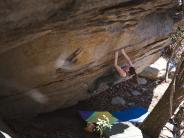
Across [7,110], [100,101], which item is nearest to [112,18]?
[7,110]

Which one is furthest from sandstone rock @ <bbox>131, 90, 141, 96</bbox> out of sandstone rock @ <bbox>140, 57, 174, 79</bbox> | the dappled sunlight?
the dappled sunlight

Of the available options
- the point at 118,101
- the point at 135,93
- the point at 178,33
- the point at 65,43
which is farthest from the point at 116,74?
the point at 135,93

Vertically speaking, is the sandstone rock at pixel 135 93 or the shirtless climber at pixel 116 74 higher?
the shirtless climber at pixel 116 74

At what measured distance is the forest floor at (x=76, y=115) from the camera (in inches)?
414

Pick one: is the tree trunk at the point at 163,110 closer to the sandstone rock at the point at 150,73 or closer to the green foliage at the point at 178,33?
the green foliage at the point at 178,33

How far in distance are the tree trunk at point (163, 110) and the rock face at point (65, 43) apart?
132 centimetres

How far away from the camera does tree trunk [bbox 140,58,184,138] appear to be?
9.55 metres

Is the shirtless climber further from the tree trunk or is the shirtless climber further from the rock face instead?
the tree trunk

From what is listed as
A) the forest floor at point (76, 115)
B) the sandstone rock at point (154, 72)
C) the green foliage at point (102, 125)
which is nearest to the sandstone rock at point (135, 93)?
the forest floor at point (76, 115)

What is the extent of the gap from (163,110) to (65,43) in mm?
3265

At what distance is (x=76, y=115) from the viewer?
11656 mm

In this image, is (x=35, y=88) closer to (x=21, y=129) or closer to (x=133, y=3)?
(x=21, y=129)

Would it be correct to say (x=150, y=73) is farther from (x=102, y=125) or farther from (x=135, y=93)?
(x=102, y=125)

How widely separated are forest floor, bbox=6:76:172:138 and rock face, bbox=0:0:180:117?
37cm
